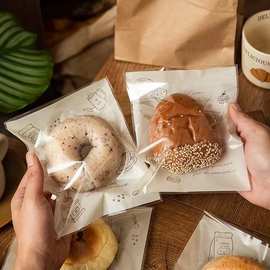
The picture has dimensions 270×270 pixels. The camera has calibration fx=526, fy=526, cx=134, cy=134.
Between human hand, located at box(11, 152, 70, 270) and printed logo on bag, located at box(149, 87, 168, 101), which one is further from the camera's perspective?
printed logo on bag, located at box(149, 87, 168, 101)

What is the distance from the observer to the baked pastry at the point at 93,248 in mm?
814

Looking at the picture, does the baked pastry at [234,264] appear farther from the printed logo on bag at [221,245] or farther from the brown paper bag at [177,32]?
the brown paper bag at [177,32]

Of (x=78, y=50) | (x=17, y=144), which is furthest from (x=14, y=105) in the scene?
(x=78, y=50)

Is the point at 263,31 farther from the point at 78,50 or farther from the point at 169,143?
the point at 78,50

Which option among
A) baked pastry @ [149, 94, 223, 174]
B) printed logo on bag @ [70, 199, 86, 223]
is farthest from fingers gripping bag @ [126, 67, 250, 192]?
printed logo on bag @ [70, 199, 86, 223]

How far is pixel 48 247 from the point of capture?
782 mm

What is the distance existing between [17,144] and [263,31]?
508mm

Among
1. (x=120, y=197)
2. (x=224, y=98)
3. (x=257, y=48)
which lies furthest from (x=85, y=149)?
(x=257, y=48)

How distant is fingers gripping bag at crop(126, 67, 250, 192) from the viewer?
2.73 ft

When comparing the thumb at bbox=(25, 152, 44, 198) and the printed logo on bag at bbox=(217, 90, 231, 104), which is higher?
the thumb at bbox=(25, 152, 44, 198)

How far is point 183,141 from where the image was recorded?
2.74 ft

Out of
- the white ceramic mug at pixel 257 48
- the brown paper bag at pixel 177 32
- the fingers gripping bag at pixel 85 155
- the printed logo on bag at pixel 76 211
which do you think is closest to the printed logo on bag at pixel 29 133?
the fingers gripping bag at pixel 85 155

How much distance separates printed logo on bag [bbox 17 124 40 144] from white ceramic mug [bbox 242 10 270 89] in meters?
0.40

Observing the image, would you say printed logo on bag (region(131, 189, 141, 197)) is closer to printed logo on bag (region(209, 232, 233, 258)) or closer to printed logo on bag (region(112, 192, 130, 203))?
printed logo on bag (region(112, 192, 130, 203))
